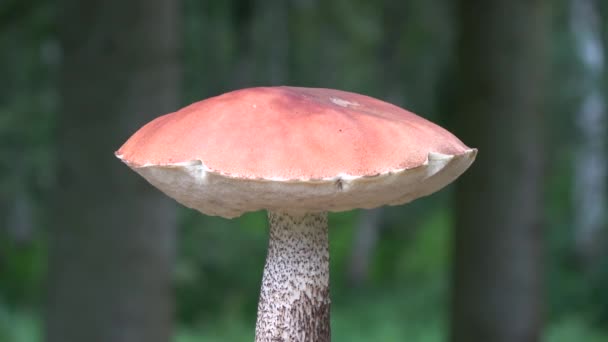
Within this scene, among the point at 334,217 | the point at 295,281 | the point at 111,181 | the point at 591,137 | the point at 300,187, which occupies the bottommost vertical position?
the point at 334,217

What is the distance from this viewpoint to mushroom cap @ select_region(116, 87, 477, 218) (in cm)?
66

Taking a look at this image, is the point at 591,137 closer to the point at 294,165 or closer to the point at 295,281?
the point at 295,281

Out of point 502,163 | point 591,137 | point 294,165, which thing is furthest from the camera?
point 591,137

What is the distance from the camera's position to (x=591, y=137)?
9.56 meters

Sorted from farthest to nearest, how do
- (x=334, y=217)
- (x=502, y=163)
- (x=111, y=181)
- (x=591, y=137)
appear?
(x=334, y=217) → (x=591, y=137) → (x=502, y=163) → (x=111, y=181)

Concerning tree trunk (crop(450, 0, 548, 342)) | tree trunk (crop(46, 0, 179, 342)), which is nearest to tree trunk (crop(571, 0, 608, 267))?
tree trunk (crop(450, 0, 548, 342))

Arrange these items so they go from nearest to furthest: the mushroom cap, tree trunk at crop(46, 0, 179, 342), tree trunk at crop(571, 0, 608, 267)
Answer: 1. the mushroom cap
2. tree trunk at crop(46, 0, 179, 342)
3. tree trunk at crop(571, 0, 608, 267)

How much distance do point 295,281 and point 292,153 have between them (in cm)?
20

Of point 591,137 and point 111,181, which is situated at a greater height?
point 111,181

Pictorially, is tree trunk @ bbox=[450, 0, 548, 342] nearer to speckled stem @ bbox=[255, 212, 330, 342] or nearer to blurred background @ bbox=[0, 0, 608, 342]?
blurred background @ bbox=[0, 0, 608, 342]

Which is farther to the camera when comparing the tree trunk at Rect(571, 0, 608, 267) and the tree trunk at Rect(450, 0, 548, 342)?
the tree trunk at Rect(571, 0, 608, 267)

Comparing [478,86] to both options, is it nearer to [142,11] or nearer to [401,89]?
[142,11]

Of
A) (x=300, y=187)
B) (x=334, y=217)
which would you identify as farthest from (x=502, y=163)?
(x=334, y=217)

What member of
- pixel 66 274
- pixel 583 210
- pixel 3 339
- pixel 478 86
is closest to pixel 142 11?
pixel 66 274
